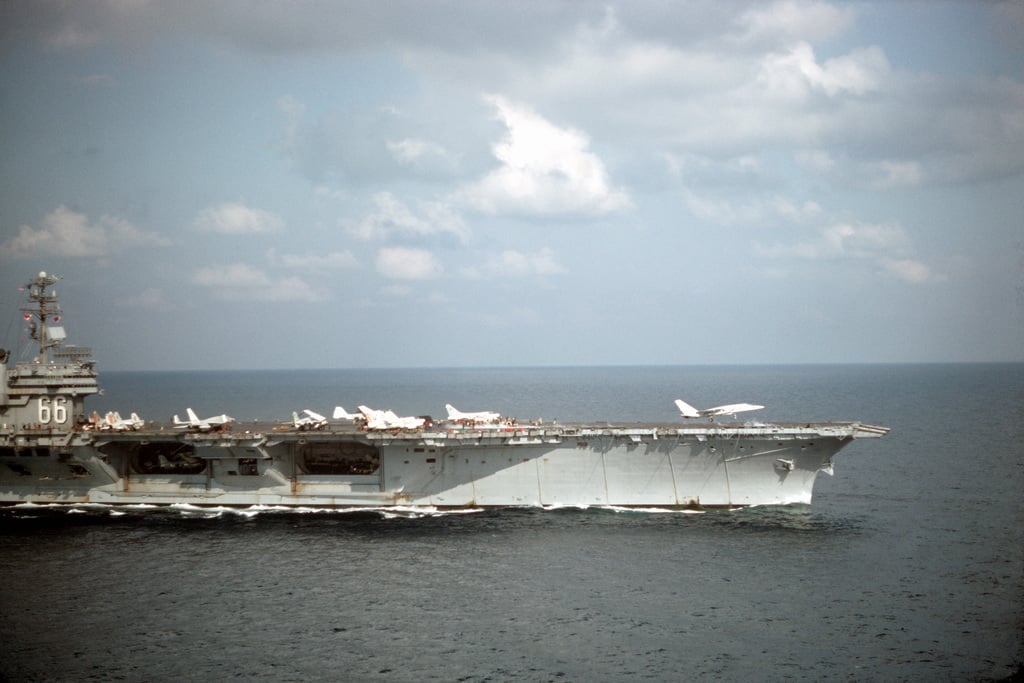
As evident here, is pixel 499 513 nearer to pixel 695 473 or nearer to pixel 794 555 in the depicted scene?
pixel 695 473

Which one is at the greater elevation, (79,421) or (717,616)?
(79,421)

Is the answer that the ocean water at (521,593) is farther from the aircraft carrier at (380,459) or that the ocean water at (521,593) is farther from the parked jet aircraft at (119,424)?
the parked jet aircraft at (119,424)

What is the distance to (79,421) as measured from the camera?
131 feet

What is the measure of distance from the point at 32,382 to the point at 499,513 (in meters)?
22.3

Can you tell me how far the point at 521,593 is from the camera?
25297 mm

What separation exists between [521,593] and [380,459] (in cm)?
1234

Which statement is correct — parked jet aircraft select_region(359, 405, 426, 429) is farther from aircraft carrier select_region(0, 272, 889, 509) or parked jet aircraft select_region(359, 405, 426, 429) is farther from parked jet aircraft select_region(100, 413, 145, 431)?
parked jet aircraft select_region(100, 413, 145, 431)

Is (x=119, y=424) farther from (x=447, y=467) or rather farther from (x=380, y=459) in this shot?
(x=447, y=467)

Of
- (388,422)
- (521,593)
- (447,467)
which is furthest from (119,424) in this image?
(521,593)

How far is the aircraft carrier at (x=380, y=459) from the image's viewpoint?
34125mm

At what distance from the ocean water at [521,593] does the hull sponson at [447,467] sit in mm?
904

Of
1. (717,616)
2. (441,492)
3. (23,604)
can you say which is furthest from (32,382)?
(717,616)

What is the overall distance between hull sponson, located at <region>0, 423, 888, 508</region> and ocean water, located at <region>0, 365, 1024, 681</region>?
35.6 inches

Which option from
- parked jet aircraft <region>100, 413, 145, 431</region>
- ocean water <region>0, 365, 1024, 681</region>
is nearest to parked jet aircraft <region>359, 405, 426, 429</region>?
ocean water <region>0, 365, 1024, 681</region>
